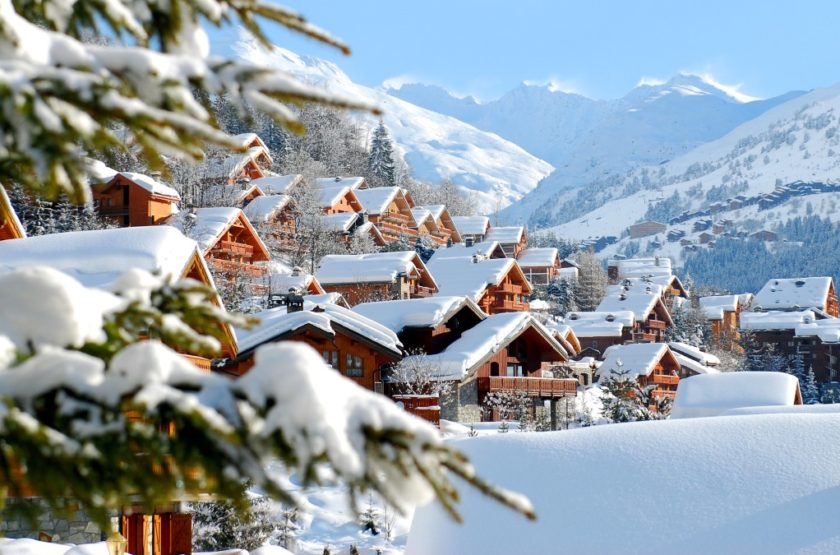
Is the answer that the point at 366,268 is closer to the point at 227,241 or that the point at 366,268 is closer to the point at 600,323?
the point at 227,241

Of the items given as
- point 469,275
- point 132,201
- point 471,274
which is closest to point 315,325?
point 132,201

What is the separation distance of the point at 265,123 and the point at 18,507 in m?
91.5

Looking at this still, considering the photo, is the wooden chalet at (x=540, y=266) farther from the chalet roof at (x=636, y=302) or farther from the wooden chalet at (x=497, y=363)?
the wooden chalet at (x=497, y=363)

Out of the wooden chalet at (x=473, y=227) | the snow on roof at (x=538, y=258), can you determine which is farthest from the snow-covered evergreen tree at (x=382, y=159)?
the snow on roof at (x=538, y=258)

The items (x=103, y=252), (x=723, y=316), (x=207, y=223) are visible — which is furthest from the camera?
(x=723, y=316)

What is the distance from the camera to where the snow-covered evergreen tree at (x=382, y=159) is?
95.4 meters

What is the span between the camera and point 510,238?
288ft

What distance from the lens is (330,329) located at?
3297cm

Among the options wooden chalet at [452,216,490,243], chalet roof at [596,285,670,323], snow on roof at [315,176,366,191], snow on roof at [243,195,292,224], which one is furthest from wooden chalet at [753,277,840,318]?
snow on roof at [243,195,292,224]

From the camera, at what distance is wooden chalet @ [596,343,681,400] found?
5409cm

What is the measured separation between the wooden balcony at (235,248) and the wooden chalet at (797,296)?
84814mm

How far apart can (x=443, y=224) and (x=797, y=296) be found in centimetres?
5477

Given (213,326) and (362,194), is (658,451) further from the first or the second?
(362,194)

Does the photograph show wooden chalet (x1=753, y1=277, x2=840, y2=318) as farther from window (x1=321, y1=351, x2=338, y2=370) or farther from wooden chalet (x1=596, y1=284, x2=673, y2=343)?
window (x1=321, y1=351, x2=338, y2=370)
